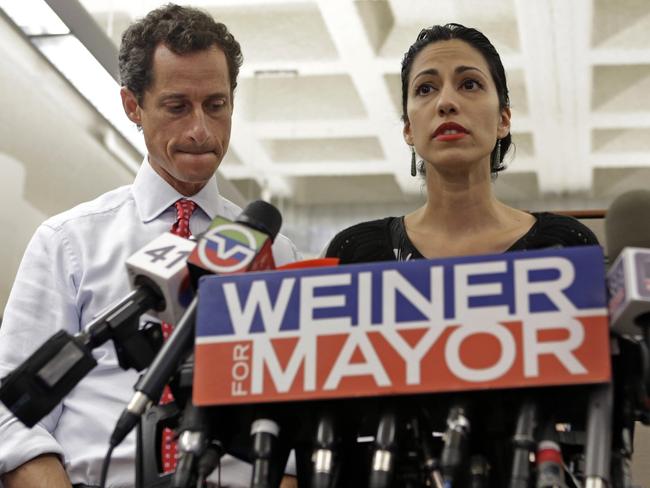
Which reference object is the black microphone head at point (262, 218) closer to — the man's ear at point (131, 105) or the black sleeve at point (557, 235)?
the black sleeve at point (557, 235)

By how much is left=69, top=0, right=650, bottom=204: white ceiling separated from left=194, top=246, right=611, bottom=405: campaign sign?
10.6 feet

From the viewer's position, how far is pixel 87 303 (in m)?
1.42

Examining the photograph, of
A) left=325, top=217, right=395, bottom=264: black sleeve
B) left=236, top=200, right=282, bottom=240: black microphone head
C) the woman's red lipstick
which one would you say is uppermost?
the woman's red lipstick

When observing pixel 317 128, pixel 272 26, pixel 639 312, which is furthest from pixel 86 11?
pixel 639 312

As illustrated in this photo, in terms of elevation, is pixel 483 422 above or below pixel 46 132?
below

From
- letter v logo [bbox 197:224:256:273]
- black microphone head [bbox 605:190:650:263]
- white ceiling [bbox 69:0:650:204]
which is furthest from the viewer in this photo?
white ceiling [bbox 69:0:650:204]

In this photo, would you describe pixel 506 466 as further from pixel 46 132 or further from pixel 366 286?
pixel 46 132

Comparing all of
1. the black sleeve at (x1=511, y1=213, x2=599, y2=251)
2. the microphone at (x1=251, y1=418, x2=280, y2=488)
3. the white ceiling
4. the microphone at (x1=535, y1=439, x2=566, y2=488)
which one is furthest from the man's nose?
the white ceiling

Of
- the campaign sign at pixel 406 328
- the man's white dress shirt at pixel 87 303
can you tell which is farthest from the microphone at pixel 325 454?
the man's white dress shirt at pixel 87 303

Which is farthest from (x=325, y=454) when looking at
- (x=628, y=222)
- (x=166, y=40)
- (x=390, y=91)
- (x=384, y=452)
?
(x=390, y=91)

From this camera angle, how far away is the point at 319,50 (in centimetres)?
483

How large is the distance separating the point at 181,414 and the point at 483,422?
0.88 feet

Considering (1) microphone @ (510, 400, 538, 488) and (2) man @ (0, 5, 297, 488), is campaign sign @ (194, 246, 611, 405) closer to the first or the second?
(1) microphone @ (510, 400, 538, 488)

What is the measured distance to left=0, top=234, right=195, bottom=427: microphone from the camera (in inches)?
33.4
